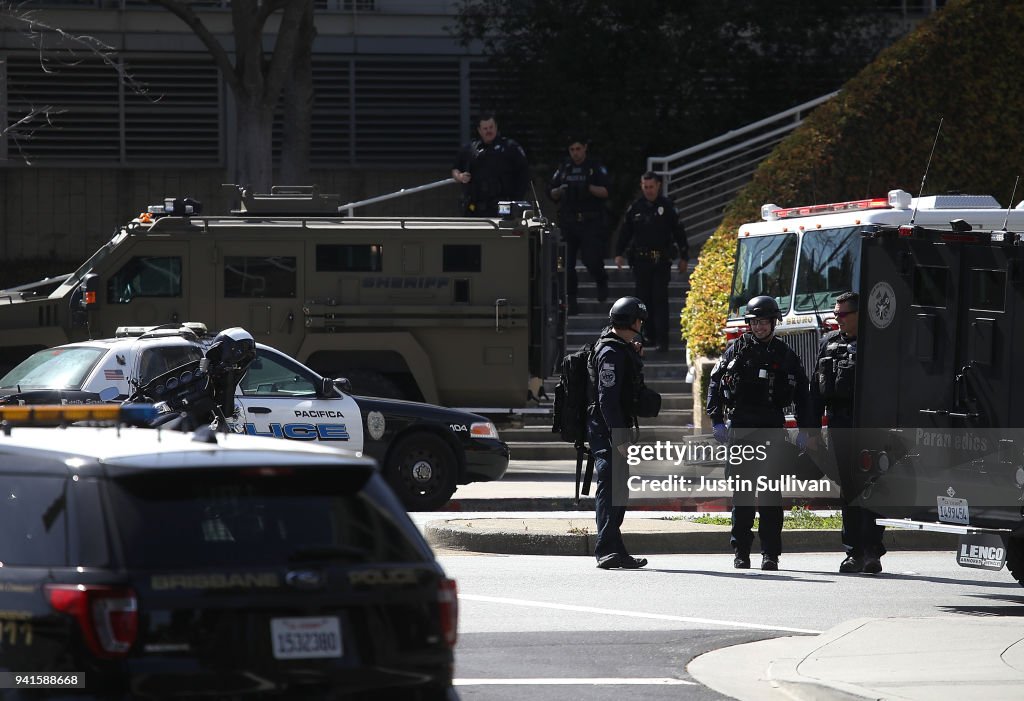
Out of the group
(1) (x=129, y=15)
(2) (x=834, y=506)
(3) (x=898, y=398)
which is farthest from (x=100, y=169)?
(3) (x=898, y=398)

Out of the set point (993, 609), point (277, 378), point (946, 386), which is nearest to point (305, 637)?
point (993, 609)

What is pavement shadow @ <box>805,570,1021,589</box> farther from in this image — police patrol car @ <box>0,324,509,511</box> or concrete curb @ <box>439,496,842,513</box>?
police patrol car @ <box>0,324,509,511</box>

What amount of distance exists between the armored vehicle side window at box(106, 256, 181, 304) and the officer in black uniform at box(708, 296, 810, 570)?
8.52 metres

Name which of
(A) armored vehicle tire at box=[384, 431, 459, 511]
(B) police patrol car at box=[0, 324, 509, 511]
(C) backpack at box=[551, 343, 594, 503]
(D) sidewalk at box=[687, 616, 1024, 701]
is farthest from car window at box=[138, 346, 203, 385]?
(D) sidewalk at box=[687, 616, 1024, 701]

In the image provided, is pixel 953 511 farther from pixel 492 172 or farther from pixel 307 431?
pixel 492 172

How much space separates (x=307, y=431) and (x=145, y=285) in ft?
13.3

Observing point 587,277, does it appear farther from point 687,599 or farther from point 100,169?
point 687,599

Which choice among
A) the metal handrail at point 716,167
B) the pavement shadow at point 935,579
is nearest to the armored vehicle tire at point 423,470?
the pavement shadow at point 935,579

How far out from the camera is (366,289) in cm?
1875

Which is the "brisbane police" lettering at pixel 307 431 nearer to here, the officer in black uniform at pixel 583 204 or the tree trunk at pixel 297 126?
the officer in black uniform at pixel 583 204

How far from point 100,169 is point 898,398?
65.9ft

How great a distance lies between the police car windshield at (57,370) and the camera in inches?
569

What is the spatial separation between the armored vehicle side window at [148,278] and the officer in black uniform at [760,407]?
8516 mm

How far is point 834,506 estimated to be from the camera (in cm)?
1550
